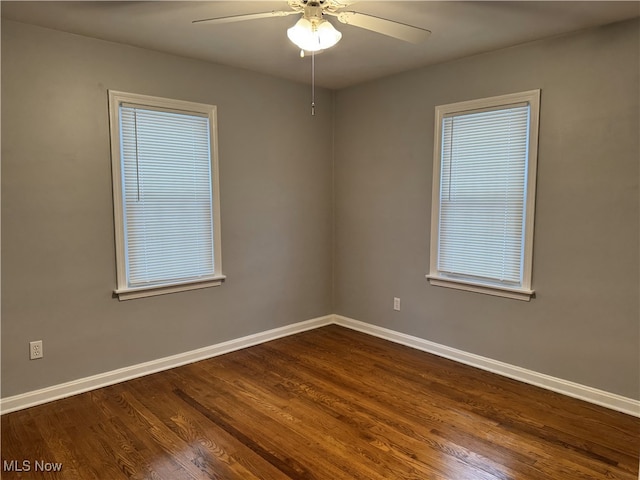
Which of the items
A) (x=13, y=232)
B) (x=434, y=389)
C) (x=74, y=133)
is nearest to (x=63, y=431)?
(x=13, y=232)

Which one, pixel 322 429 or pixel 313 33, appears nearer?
pixel 313 33

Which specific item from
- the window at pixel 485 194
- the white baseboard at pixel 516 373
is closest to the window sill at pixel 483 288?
the window at pixel 485 194

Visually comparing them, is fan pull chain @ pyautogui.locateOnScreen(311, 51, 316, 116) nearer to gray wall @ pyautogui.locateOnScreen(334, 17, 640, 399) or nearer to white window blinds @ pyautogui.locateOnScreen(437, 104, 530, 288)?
gray wall @ pyautogui.locateOnScreen(334, 17, 640, 399)

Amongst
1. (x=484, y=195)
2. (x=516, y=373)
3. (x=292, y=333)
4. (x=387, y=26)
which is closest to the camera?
(x=387, y=26)

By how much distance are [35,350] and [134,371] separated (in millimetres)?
687

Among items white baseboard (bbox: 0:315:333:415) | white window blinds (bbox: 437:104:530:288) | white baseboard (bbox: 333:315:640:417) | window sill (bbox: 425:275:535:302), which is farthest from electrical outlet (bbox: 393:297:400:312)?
white baseboard (bbox: 0:315:333:415)

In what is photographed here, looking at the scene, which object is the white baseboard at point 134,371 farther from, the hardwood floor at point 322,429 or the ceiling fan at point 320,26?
the ceiling fan at point 320,26

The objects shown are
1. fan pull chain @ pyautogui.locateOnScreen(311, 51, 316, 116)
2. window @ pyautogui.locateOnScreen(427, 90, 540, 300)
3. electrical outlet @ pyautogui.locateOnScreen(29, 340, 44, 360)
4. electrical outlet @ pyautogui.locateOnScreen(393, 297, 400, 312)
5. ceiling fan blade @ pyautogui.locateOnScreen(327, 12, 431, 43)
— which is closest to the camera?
ceiling fan blade @ pyautogui.locateOnScreen(327, 12, 431, 43)

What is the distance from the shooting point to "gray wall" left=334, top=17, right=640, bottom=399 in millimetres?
2656

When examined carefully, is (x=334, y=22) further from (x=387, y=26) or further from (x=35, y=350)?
(x=35, y=350)

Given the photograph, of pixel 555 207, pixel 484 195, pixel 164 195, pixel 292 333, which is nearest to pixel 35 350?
pixel 164 195

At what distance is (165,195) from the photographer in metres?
3.28

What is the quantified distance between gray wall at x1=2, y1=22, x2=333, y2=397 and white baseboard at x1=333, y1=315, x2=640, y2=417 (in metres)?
1.10

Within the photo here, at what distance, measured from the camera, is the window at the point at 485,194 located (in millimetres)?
3053
